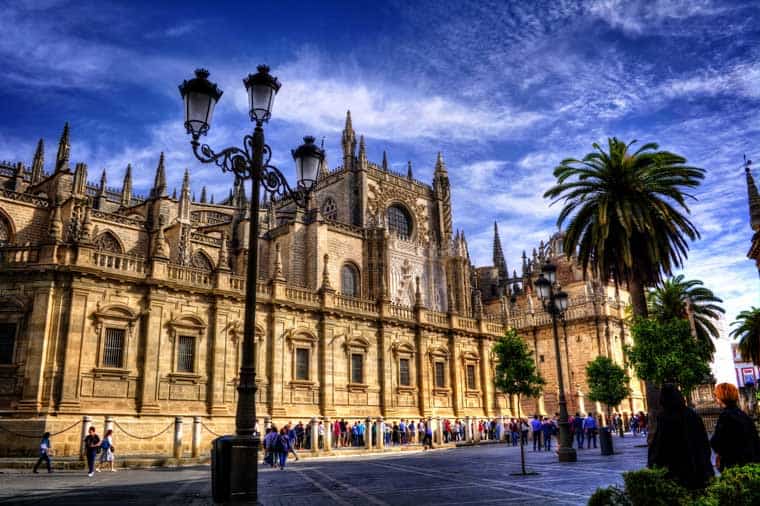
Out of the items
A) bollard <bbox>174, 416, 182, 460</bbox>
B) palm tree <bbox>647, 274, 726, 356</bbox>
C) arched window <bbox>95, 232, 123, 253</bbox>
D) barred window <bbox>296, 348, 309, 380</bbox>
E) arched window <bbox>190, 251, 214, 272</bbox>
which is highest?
arched window <bbox>95, 232, 123, 253</bbox>

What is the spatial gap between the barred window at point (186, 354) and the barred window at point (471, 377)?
18.3m

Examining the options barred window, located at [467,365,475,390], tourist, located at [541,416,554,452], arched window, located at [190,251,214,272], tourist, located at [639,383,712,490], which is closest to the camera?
tourist, located at [639,383,712,490]

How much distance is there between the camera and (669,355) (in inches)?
811

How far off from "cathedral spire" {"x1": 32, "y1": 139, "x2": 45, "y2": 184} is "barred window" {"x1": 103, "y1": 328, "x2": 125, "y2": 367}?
32.7 m

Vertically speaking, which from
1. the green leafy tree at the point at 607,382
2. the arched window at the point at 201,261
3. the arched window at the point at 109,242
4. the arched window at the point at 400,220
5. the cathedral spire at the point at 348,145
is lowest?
the green leafy tree at the point at 607,382

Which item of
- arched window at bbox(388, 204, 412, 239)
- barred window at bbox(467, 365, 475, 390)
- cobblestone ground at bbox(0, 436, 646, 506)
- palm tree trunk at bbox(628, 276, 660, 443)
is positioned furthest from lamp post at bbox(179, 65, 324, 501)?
arched window at bbox(388, 204, 412, 239)

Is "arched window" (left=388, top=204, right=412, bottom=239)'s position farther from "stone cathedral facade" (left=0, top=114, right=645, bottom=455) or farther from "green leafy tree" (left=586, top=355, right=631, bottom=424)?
"green leafy tree" (left=586, top=355, right=631, bottom=424)

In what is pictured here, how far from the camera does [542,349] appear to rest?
155 ft

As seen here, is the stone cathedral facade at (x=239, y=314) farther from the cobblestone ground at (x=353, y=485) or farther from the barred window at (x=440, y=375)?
the cobblestone ground at (x=353, y=485)

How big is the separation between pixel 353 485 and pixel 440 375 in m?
22.5

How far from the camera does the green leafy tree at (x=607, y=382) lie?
32844 millimetres

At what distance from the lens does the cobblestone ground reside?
1038 cm

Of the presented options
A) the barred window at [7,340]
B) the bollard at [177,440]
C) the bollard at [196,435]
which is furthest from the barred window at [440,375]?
the barred window at [7,340]

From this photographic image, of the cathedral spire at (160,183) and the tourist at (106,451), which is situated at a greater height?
the cathedral spire at (160,183)
